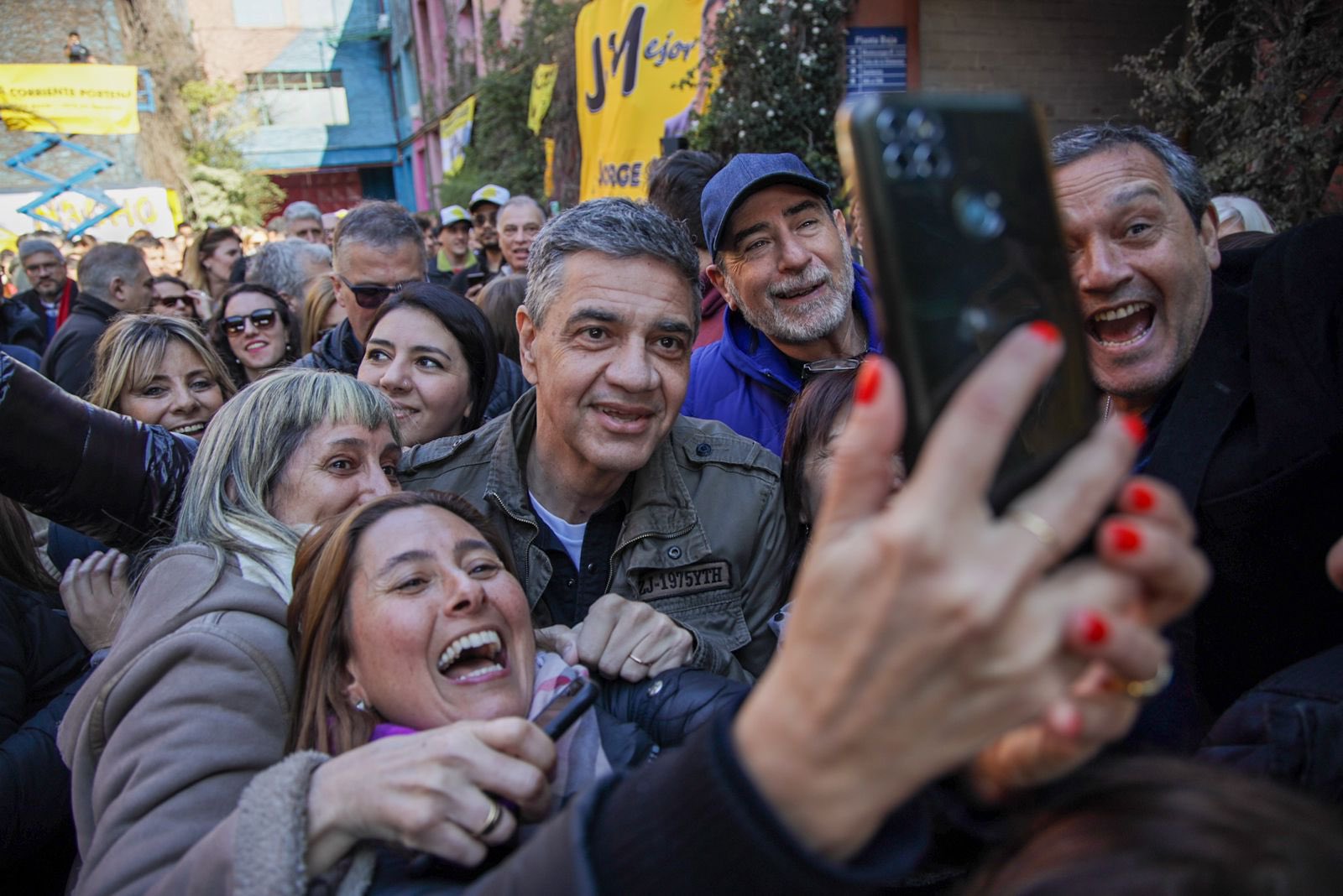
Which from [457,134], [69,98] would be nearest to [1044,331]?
[457,134]

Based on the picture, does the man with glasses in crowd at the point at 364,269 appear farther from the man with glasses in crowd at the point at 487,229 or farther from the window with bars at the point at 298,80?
the window with bars at the point at 298,80

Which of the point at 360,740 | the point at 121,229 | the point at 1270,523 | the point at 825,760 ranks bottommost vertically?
the point at 360,740

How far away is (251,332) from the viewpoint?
4945 millimetres

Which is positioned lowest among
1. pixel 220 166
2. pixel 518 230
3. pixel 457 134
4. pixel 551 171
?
pixel 518 230

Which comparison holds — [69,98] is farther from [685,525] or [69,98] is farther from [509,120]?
[685,525]

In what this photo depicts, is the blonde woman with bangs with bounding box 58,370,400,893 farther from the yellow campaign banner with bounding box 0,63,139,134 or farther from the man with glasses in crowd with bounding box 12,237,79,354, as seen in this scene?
the yellow campaign banner with bounding box 0,63,139,134

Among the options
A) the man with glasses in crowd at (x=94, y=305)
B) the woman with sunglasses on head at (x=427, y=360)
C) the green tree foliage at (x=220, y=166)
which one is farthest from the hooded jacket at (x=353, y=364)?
the green tree foliage at (x=220, y=166)

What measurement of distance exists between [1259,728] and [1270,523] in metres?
0.60

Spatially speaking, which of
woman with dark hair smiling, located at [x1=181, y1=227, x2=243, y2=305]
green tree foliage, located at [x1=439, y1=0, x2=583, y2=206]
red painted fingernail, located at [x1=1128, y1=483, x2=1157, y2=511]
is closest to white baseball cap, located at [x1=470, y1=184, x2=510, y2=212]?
woman with dark hair smiling, located at [x1=181, y1=227, x2=243, y2=305]

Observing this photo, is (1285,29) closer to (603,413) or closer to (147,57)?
(603,413)

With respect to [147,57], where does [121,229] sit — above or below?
below

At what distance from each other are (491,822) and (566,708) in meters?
0.28

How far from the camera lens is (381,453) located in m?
2.46

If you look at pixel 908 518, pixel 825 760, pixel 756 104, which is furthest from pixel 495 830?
pixel 756 104
